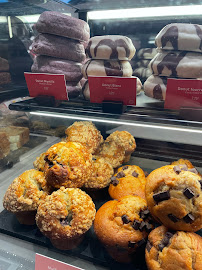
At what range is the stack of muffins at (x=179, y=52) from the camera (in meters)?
0.99

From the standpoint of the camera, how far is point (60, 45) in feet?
4.05

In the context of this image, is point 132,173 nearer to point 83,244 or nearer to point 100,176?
point 100,176

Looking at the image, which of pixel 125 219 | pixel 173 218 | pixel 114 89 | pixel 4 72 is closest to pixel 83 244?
pixel 125 219

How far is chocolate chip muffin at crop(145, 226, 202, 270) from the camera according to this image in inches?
33.0

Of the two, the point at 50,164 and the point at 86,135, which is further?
the point at 86,135

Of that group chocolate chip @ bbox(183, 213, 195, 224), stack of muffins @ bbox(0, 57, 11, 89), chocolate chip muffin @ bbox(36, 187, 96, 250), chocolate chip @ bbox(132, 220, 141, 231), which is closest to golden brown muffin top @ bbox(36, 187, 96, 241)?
chocolate chip muffin @ bbox(36, 187, 96, 250)

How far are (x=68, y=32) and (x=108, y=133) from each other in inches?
29.5

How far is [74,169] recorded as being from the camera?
1121 millimetres

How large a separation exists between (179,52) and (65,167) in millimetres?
760

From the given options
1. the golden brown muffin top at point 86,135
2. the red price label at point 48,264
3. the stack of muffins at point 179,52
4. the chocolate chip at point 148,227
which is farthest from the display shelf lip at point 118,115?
the red price label at point 48,264

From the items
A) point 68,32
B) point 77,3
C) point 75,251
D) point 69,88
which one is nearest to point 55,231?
point 75,251

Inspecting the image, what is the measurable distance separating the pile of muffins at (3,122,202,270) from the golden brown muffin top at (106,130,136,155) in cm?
16

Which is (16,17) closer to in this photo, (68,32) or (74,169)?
(68,32)

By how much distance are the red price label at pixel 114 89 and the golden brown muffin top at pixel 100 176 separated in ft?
1.43
